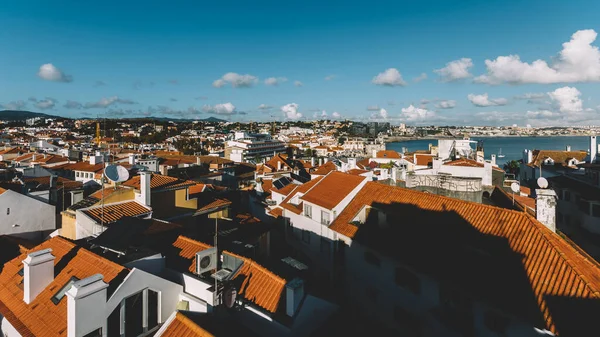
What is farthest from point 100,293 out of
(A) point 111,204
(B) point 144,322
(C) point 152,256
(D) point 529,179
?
(D) point 529,179

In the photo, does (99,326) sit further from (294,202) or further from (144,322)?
(294,202)

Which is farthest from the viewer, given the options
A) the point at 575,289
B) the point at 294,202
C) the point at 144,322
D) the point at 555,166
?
the point at 555,166

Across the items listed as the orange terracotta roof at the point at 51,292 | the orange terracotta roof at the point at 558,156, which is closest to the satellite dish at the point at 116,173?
the orange terracotta roof at the point at 51,292

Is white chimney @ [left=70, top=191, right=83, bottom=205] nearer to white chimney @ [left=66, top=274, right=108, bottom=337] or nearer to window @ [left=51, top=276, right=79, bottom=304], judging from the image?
window @ [left=51, top=276, right=79, bottom=304]

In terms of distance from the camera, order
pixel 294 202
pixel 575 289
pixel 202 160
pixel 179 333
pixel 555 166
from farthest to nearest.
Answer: pixel 202 160 < pixel 555 166 < pixel 294 202 < pixel 575 289 < pixel 179 333

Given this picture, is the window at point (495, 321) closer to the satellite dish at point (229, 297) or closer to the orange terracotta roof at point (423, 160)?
the satellite dish at point (229, 297)

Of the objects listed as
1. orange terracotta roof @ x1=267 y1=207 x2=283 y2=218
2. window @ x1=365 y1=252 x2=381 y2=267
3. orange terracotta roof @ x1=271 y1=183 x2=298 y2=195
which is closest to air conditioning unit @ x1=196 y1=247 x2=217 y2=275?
window @ x1=365 y1=252 x2=381 y2=267

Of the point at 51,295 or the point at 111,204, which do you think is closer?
the point at 51,295
